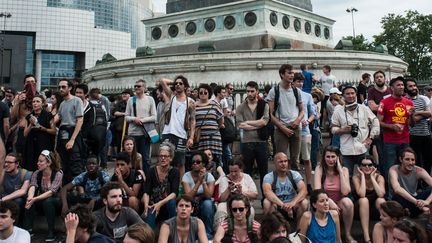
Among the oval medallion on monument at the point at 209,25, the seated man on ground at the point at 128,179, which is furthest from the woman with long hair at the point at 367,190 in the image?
the oval medallion on monument at the point at 209,25

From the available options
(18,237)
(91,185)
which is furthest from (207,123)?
(18,237)

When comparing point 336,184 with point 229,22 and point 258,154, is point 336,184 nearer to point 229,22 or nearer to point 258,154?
point 258,154

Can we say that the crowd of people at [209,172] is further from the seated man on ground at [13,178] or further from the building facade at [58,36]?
the building facade at [58,36]

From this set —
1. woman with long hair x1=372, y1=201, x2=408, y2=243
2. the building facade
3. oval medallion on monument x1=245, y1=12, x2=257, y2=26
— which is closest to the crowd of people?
woman with long hair x1=372, y1=201, x2=408, y2=243

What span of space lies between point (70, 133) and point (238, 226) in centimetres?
391

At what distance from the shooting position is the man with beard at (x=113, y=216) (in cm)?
637

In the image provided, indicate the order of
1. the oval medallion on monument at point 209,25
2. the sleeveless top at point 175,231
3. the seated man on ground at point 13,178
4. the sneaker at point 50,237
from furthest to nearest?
the oval medallion on monument at point 209,25 < the seated man on ground at point 13,178 < the sneaker at point 50,237 < the sleeveless top at point 175,231

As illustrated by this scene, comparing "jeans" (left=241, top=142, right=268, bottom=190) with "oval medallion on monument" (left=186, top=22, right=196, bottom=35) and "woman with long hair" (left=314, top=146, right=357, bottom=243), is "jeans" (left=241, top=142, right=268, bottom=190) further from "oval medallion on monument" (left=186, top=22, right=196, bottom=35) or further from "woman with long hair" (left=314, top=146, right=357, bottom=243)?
"oval medallion on monument" (left=186, top=22, right=196, bottom=35)

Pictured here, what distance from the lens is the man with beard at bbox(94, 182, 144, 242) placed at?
6.37m

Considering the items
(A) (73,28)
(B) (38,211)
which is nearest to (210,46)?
(B) (38,211)

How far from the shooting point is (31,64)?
7856 cm

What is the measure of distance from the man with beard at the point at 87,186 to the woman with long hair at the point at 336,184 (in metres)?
3.57

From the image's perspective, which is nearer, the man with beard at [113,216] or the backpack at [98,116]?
the man with beard at [113,216]

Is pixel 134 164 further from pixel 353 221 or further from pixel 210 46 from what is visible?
pixel 210 46
